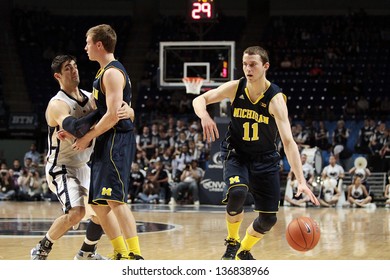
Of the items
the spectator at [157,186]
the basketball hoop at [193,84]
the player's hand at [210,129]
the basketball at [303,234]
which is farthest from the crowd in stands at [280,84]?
the player's hand at [210,129]

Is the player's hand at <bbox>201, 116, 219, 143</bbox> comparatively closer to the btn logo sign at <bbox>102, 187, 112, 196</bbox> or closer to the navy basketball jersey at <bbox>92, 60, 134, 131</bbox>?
the navy basketball jersey at <bbox>92, 60, 134, 131</bbox>

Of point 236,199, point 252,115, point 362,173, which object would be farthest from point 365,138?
point 236,199

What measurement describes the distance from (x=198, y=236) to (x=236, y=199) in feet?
11.4

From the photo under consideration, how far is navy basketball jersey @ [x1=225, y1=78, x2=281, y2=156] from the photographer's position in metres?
6.88

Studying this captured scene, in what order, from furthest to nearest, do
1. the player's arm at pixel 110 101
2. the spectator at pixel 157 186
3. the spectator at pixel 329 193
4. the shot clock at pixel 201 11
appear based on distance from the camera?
1. the spectator at pixel 157 186
2. the spectator at pixel 329 193
3. the shot clock at pixel 201 11
4. the player's arm at pixel 110 101

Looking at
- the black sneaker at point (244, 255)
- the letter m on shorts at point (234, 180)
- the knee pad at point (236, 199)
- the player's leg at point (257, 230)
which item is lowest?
the black sneaker at point (244, 255)

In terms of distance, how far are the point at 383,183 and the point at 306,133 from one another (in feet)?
8.30

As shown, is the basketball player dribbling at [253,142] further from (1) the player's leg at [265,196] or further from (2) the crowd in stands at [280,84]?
(2) the crowd in stands at [280,84]

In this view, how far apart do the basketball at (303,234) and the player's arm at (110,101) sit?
1.86 meters

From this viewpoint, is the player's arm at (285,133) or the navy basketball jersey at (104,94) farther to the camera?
the player's arm at (285,133)

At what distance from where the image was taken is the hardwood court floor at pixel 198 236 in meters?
8.05

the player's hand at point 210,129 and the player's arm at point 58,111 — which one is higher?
the player's arm at point 58,111
